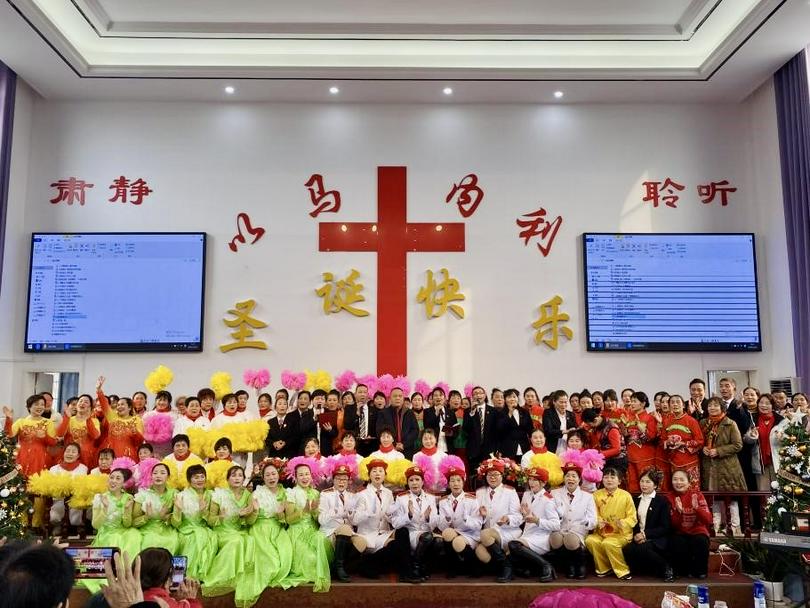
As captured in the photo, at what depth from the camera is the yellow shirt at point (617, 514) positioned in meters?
5.35

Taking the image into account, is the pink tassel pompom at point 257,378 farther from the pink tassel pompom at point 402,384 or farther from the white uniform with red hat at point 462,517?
Result: the white uniform with red hat at point 462,517

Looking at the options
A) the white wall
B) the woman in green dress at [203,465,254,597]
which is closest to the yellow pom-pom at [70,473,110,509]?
the woman in green dress at [203,465,254,597]

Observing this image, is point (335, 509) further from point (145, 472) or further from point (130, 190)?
point (130, 190)

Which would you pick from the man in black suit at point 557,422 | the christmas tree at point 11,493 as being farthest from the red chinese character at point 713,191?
the christmas tree at point 11,493

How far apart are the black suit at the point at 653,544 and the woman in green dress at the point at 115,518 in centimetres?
372

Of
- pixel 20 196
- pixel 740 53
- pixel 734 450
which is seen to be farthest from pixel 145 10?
pixel 734 450

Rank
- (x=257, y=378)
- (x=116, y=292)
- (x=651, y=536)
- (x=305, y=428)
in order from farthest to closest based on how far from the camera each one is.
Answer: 1. (x=116, y=292)
2. (x=257, y=378)
3. (x=305, y=428)
4. (x=651, y=536)

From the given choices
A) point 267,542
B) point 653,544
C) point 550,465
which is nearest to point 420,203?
point 550,465

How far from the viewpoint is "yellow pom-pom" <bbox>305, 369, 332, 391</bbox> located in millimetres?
7180

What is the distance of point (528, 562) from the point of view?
530cm

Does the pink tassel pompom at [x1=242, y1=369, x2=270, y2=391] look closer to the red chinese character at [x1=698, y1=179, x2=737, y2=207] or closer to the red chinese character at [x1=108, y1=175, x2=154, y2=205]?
the red chinese character at [x1=108, y1=175, x2=154, y2=205]

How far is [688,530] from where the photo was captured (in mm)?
5332

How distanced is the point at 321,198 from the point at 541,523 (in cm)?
469

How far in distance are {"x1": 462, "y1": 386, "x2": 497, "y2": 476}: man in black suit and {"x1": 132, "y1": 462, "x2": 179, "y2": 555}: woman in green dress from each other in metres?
2.78
